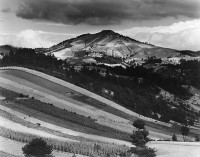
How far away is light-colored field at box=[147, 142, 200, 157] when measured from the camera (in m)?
58.9

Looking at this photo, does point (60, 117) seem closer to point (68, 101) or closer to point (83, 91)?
point (68, 101)

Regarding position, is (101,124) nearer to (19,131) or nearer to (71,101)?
(71,101)

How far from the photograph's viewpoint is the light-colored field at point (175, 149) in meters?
58.9

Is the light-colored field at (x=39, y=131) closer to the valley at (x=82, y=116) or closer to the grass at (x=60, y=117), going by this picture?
the valley at (x=82, y=116)

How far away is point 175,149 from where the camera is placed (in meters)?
63.6

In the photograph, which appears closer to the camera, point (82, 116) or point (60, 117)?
point (60, 117)

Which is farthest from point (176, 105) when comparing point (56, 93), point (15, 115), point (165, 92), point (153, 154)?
point (153, 154)

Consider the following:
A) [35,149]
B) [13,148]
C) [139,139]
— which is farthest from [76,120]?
[35,149]

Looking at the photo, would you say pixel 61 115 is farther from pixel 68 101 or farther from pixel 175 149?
pixel 175 149

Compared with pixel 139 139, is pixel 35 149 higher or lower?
higher

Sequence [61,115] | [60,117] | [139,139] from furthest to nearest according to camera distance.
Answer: [61,115]
[60,117]
[139,139]

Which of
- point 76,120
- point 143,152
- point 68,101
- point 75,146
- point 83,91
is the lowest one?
point 76,120

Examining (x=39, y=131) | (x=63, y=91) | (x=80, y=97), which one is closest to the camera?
(x=39, y=131)

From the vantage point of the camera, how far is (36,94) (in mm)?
108312
